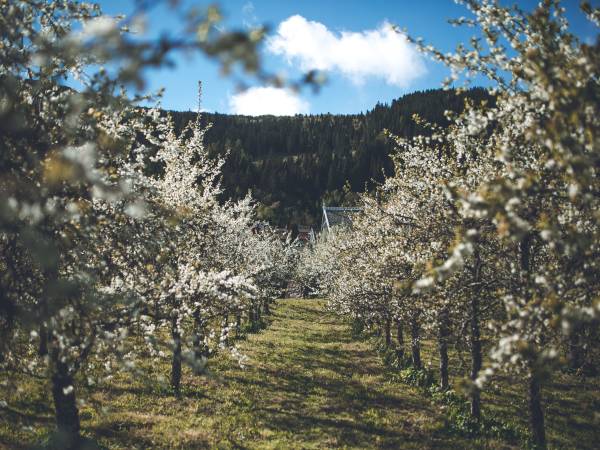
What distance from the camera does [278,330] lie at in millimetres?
31547

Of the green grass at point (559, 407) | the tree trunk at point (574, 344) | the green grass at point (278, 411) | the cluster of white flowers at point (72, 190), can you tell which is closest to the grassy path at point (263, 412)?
the green grass at point (278, 411)

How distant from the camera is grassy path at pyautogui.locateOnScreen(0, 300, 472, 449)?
1105 cm

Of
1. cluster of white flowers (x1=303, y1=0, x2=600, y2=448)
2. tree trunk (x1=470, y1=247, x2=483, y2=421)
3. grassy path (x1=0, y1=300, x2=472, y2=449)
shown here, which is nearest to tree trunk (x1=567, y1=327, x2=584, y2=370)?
cluster of white flowers (x1=303, y1=0, x2=600, y2=448)

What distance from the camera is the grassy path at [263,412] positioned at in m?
11.0

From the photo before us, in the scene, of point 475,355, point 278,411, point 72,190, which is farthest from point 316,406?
point 72,190

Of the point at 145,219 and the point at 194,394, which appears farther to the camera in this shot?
the point at 194,394

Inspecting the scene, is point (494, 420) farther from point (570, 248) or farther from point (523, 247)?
point (570, 248)

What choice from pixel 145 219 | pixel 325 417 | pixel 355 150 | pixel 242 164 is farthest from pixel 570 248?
pixel 355 150

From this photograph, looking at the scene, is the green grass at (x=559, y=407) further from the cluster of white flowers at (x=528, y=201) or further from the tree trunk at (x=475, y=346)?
the cluster of white flowers at (x=528, y=201)

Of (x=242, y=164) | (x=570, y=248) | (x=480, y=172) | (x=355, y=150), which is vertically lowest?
(x=570, y=248)

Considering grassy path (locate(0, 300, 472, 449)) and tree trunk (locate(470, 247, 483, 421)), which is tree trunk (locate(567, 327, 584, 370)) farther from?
grassy path (locate(0, 300, 472, 449))

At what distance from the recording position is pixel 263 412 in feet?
44.9

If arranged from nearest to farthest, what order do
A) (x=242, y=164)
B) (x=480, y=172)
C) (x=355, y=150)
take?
(x=480, y=172) < (x=242, y=164) < (x=355, y=150)

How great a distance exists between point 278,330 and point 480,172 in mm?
23476
